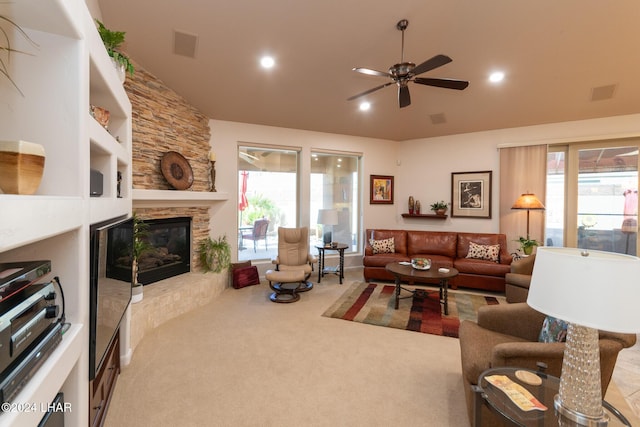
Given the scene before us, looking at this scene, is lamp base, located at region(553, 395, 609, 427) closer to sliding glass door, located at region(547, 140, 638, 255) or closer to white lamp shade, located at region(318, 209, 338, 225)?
white lamp shade, located at region(318, 209, 338, 225)

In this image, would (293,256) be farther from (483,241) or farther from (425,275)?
(483,241)

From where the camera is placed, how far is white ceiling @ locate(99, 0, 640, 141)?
2.52 metres

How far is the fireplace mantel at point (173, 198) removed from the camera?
3.34 m

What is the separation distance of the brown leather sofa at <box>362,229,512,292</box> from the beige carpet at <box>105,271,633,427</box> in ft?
6.27

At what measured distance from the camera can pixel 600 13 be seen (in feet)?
8.39

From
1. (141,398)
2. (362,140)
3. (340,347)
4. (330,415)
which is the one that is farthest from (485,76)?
(141,398)

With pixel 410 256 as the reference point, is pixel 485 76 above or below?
above

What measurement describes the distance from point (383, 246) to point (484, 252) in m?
1.72

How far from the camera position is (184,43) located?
9.73 feet

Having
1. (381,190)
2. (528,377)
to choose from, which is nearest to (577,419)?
(528,377)

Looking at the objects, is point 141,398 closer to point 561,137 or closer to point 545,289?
point 545,289

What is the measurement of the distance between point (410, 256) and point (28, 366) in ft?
17.1

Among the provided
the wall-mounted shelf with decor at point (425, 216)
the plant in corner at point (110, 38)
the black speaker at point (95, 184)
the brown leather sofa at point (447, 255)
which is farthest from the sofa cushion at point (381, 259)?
the plant in corner at point (110, 38)

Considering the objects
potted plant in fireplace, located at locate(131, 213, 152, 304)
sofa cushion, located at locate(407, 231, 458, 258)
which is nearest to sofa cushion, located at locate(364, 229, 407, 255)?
sofa cushion, located at locate(407, 231, 458, 258)
